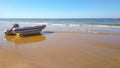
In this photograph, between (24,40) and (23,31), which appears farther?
(23,31)

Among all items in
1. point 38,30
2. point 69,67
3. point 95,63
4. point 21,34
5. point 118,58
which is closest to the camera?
point 69,67

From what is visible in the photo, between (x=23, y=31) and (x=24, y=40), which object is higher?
(x=23, y=31)

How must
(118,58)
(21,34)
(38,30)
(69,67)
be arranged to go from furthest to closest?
(38,30) < (21,34) < (118,58) < (69,67)

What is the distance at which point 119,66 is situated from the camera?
4.60m

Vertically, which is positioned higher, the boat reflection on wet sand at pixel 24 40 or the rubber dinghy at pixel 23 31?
the rubber dinghy at pixel 23 31

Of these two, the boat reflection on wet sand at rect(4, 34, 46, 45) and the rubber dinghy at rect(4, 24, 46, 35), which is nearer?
the boat reflection on wet sand at rect(4, 34, 46, 45)

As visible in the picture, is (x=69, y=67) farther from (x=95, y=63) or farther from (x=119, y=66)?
(x=119, y=66)

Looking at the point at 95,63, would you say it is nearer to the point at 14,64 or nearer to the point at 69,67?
the point at 69,67

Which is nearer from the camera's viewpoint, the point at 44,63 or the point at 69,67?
the point at 69,67

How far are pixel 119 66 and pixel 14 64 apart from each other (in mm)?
3386

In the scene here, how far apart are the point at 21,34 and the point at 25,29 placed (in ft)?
1.86

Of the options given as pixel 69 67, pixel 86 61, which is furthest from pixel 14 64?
pixel 86 61

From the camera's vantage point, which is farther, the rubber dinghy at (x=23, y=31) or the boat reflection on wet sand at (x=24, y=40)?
the rubber dinghy at (x=23, y=31)

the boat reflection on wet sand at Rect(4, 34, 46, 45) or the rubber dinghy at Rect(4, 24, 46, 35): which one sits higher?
the rubber dinghy at Rect(4, 24, 46, 35)
